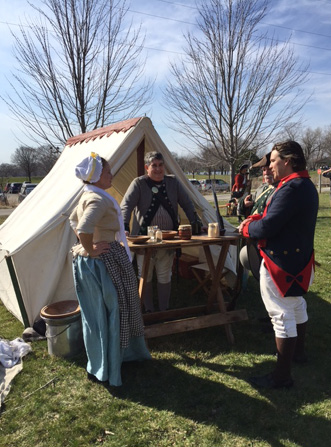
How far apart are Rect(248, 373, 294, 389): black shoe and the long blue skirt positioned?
3.41 ft

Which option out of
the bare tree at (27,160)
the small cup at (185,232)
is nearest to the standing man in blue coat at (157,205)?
the small cup at (185,232)

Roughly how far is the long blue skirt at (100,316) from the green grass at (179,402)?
201mm

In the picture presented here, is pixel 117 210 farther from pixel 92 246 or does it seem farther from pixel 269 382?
pixel 269 382

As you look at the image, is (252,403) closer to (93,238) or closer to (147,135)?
(93,238)

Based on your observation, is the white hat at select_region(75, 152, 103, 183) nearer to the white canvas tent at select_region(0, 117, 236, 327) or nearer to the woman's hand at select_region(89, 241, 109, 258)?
the woman's hand at select_region(89, 241, 109, 258)

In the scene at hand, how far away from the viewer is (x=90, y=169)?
2557 mm

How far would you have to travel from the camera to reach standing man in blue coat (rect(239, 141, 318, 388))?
2.34m

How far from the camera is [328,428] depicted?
Answer: 7.32 ft

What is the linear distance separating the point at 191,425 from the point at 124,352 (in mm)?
857

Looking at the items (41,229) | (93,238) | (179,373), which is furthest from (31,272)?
(179,373)

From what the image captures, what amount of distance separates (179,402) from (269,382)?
0.70 meters

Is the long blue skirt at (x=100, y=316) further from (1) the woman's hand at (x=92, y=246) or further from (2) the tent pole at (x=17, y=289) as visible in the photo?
(2) the tent pole at (x=17, y=289)

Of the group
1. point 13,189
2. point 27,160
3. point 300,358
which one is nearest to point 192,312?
point 300,358

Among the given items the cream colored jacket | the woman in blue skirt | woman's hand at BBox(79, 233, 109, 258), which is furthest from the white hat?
woman's hand at BBox(79, 233, 109, 258)
